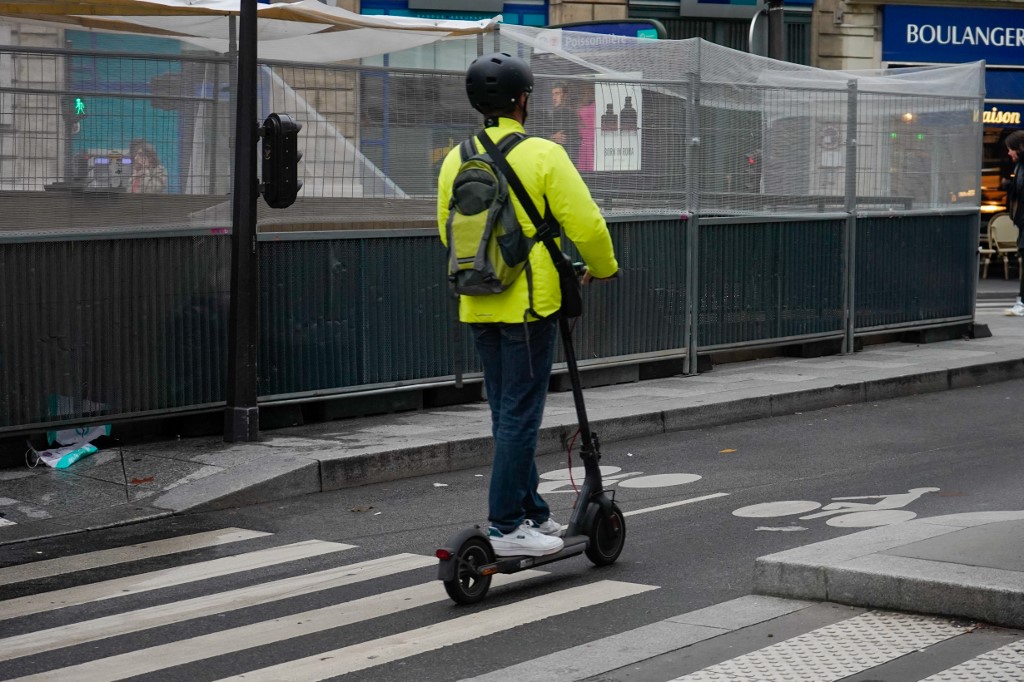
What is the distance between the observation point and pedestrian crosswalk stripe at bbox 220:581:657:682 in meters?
4.87

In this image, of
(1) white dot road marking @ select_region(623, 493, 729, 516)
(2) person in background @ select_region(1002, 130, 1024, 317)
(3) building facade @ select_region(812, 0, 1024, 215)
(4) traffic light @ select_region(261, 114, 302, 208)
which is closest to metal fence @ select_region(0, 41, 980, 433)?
(4) traffic light @ select_region(261, 114, 302, 208)

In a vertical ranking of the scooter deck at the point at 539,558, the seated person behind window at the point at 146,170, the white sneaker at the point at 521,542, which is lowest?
the scooter deck at the point at 539,558

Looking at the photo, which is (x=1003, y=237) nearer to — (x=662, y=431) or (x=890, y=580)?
(x=662, y=431)

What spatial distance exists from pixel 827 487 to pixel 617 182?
152 inches

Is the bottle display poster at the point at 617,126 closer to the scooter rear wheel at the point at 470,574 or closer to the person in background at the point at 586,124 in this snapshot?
the person in background at the point at 586,124

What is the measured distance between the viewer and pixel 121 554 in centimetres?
680

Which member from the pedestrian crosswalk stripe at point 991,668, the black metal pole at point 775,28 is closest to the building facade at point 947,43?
the black metal pole at point 775,28

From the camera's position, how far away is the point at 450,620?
545 centimetres

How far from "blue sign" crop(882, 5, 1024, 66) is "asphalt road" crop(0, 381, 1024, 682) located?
55.3 ft

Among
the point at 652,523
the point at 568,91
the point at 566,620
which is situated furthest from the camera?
the point at 568,91

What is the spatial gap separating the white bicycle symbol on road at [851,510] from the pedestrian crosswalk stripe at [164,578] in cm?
210

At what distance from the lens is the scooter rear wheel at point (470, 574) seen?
554cm

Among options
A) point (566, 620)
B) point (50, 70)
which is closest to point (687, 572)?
point (566, 620)

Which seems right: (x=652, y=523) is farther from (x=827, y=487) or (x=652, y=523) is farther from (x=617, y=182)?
(x=617, y=182)
